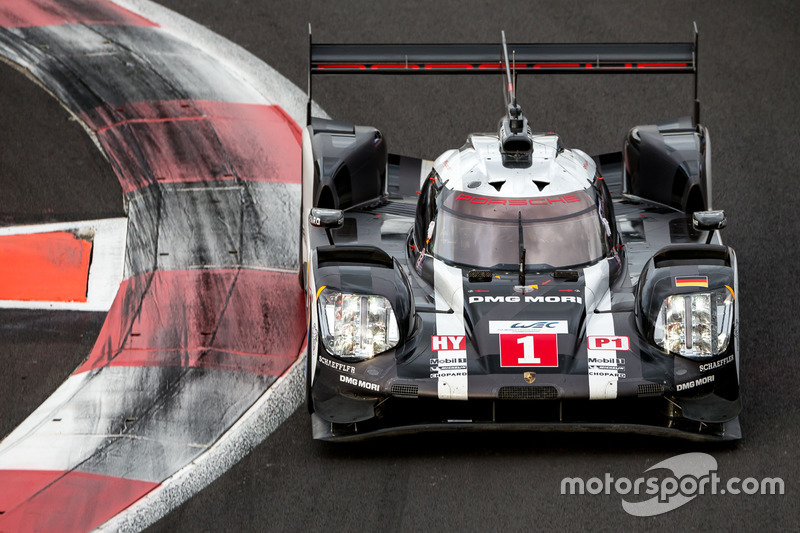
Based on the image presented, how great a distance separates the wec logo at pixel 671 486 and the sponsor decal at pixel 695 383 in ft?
1.41

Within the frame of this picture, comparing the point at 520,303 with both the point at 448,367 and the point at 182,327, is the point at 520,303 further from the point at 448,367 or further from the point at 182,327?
the point at 182,327

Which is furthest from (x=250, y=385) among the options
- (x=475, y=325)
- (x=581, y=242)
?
(x=581, y=242)

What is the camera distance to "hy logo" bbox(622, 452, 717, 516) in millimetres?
6535

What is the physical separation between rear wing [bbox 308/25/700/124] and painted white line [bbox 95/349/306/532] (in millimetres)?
2238

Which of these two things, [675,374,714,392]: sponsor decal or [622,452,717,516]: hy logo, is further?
[675,374,714,392]: sponsor decal

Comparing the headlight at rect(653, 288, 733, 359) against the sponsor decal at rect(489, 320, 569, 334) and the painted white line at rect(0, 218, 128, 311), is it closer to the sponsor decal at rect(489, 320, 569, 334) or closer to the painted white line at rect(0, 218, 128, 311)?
the sponsor decal at rect(489, 320, 569, 334)

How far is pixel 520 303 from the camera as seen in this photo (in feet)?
23.8

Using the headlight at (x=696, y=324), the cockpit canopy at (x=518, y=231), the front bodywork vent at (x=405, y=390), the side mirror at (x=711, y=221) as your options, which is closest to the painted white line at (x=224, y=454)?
the front bodywork vent at (x=405, y=390)

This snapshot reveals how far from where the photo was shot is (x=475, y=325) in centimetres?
710

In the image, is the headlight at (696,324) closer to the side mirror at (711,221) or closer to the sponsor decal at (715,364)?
the sponsor decal at (715,364)

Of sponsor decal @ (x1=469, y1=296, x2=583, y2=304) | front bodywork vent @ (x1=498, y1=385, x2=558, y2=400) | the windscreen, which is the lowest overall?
front bodywork vent @ (x1=498, y1=385, x2=558, y2=400)

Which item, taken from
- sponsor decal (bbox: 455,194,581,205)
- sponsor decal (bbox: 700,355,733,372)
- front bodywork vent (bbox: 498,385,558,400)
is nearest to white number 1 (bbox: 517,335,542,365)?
front bodywork vent (bbox: 498,385,558,400)

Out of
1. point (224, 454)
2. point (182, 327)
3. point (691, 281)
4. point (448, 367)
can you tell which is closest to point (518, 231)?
point (691, 281)

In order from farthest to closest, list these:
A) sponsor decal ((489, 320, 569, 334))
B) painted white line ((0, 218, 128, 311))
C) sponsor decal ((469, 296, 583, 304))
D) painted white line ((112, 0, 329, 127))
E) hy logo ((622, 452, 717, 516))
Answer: painted white line ((112, 0, 329, 127)) → painted white line ((0, 218, 128, 311)) → sponsor decal ((469, 296, 583, 304)) → sponsor decal ((489, 320, 569, 334)) → hy logo ((622, 452, 717, 516))
